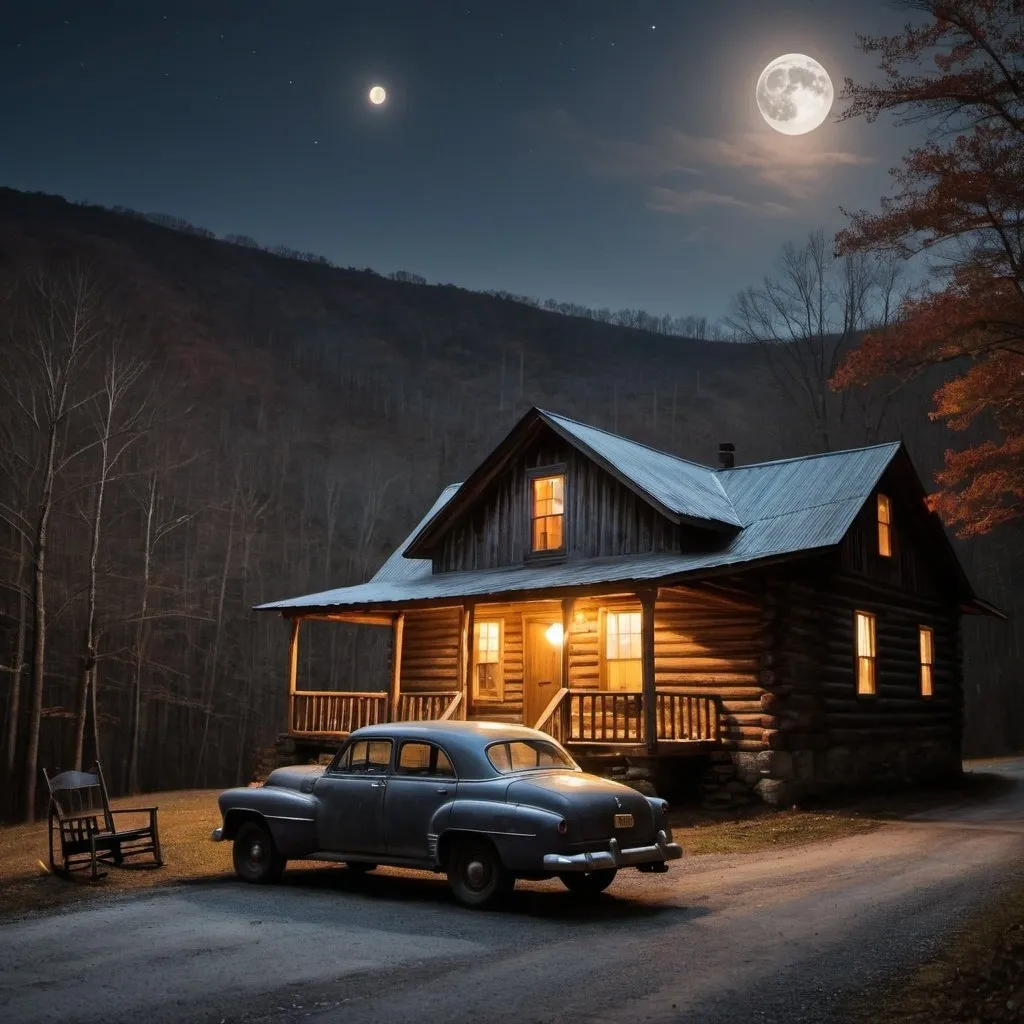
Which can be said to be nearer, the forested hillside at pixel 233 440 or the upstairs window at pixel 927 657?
the upstairs window at pixel 927 657

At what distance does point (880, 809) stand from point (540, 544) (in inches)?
348

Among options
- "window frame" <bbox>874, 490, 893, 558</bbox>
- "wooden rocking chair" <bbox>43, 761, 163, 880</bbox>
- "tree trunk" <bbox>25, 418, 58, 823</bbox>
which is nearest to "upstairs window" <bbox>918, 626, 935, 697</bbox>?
"window frame" <bbox>874, 490, 893, 558</bbox>

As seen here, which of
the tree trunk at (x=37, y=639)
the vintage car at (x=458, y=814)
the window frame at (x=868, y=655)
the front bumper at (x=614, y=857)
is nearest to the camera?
the front bumper at (x=614, y=857)

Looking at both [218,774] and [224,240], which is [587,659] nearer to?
[218,774]

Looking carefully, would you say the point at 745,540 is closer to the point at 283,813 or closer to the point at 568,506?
the point at 568,506

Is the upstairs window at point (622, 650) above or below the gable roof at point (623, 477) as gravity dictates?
below

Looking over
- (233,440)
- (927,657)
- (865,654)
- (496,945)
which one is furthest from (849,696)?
(233,440)

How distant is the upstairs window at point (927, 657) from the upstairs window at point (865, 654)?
10.9ft

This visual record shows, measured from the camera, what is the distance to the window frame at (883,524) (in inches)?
946

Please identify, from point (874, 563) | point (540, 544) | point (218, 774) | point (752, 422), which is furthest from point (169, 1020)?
point (752, 422)

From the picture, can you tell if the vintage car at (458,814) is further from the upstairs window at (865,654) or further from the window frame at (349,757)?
the upstairs window at (865,654)

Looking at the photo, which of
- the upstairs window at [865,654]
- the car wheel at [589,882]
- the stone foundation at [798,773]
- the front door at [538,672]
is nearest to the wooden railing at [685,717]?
the stone foundation at [798,773]

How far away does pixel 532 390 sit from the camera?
319ft

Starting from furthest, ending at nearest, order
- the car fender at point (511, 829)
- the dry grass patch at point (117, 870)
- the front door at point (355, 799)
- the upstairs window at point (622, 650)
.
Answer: the upstairs window at point (622, 650), the dry grass patch at point (117, 870), the front door at point (355, 799), the car fender at point (511, 829)
